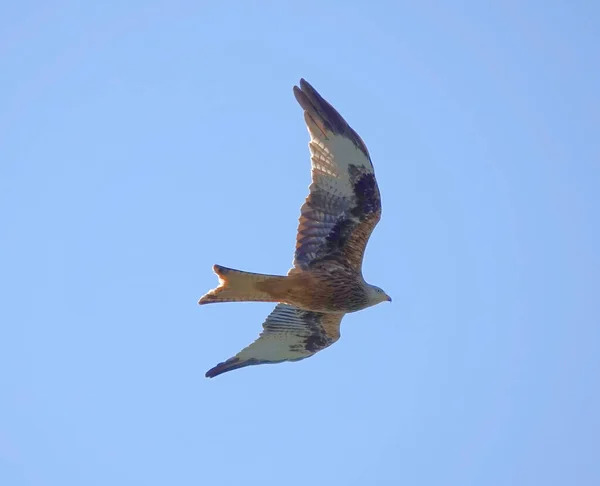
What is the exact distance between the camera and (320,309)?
1328cm

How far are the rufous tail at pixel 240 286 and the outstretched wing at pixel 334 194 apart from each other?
615mm

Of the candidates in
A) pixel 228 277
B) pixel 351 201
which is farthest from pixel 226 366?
pixel 351 201

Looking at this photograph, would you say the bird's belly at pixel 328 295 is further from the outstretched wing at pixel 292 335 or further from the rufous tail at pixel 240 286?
the outstretched wing at pixel 292 335

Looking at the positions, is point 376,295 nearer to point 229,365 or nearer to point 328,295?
point 328,295

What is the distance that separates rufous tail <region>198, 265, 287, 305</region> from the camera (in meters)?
12.3

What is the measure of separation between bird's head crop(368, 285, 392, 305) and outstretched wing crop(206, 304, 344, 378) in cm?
92

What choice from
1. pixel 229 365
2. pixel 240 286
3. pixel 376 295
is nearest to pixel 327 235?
pixel 376 295

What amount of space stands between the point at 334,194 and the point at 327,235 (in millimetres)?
525

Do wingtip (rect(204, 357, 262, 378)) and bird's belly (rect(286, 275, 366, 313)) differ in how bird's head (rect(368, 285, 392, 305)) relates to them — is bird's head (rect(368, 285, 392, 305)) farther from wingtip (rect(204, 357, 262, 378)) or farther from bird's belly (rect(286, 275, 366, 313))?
wingtip (rect(204, 357, 262, 378))

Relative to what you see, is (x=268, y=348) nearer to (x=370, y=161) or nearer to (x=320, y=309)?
(x=320, y=309)

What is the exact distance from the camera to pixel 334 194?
42.4 ft

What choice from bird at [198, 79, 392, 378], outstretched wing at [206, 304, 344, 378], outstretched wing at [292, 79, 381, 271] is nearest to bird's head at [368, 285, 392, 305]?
bird at [198, 79, 392, 378]

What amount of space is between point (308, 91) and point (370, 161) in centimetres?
115

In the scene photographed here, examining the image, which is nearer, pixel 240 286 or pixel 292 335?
pixel 240 286
